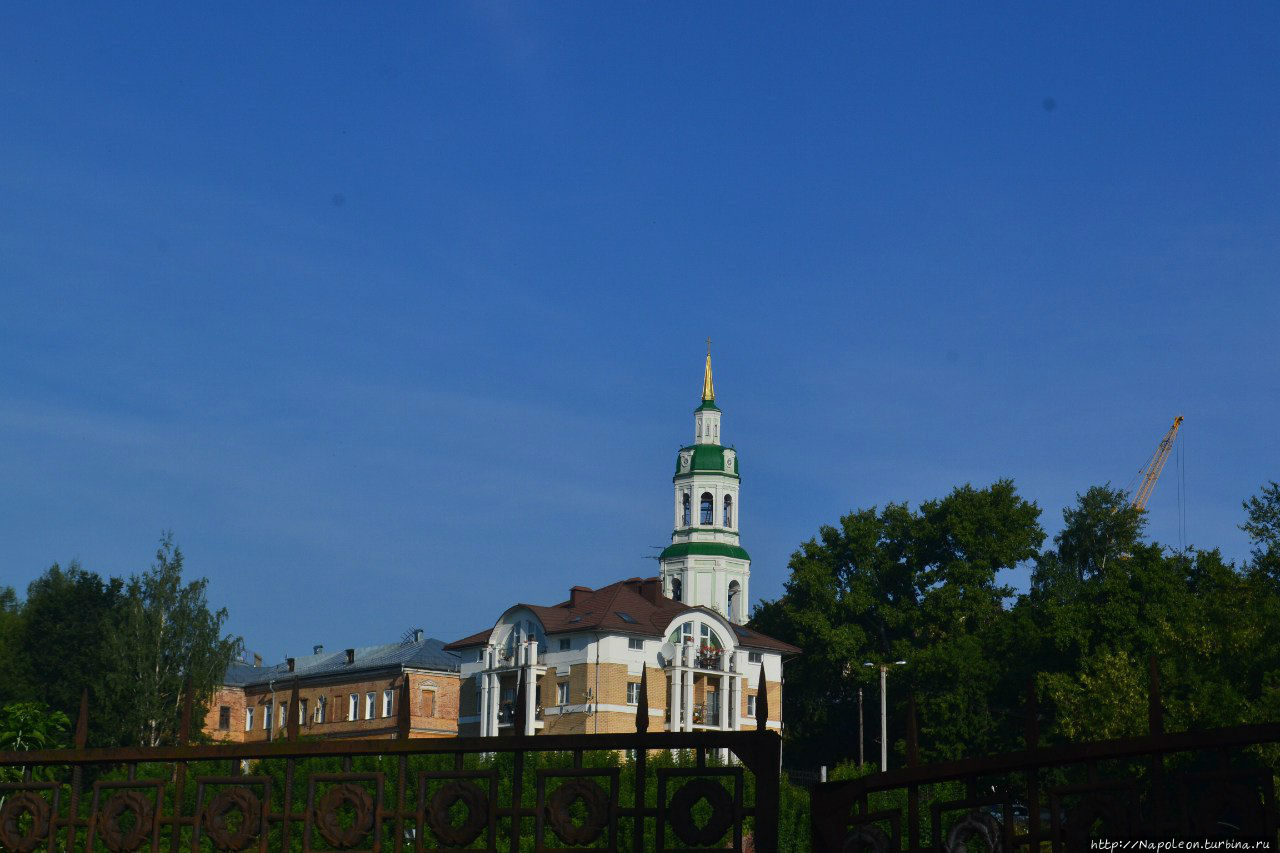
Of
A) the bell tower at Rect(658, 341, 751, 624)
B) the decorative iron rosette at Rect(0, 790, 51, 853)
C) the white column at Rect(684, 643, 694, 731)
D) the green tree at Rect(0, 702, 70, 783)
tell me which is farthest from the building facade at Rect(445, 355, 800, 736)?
the decorative iron rosette at Rect(0, 790, 51, 853)

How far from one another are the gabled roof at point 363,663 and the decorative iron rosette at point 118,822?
6694 cm

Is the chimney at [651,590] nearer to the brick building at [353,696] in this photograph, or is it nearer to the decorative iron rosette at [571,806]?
the brick building at [353,696]

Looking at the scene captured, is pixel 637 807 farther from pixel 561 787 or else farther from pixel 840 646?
pixel 840 646

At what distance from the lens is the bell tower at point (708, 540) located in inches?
3369

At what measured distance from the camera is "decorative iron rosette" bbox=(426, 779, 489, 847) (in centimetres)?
608

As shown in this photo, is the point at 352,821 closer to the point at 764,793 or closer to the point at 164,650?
the point at 764,793

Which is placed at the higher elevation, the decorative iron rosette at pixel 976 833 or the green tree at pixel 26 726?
the green tree at pixel 26 726

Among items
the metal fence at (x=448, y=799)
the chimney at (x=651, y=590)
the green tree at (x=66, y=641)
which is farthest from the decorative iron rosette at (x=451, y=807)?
the chimney at (x=651, y=590)

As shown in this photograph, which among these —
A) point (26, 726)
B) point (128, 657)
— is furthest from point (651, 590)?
point (26, 726)

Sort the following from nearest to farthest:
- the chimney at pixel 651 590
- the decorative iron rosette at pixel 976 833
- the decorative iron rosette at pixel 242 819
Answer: the decorative iron rosette at pixel 976 833
the decorative iron rosette at pixel 242 819
the chimney at pixel 651 590

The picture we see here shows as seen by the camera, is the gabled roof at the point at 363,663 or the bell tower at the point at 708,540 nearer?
the gabled roof at the point at 363,663

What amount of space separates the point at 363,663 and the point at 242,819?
244 feet

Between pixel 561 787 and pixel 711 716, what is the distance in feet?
213

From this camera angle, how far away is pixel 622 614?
69.7m
